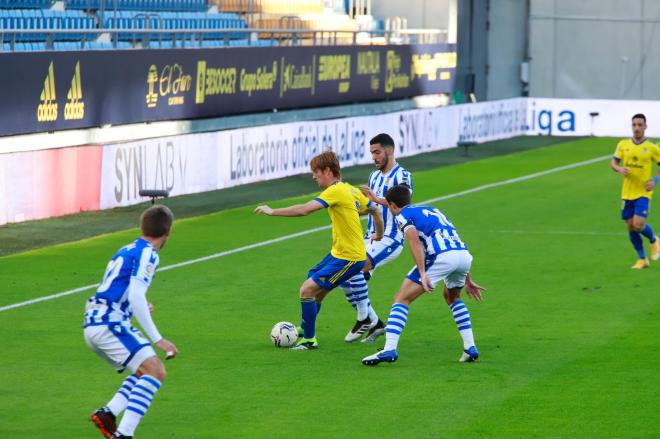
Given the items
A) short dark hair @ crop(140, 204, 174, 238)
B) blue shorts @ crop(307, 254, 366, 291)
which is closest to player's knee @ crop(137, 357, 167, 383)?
short dark hair @ crop(140, 204, 174, 238)

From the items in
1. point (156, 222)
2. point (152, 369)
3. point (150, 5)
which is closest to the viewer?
point (156, 222)

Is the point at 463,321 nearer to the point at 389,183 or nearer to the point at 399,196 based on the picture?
the point at 399,196

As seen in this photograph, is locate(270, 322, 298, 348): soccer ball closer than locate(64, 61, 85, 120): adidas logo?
Yes

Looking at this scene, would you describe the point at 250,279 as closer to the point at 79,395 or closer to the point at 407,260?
the point at 407,260

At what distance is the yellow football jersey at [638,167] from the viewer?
63.7 ft

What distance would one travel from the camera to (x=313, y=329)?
13.5 m

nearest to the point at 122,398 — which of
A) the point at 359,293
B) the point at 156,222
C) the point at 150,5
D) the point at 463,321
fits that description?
the point at 156,222

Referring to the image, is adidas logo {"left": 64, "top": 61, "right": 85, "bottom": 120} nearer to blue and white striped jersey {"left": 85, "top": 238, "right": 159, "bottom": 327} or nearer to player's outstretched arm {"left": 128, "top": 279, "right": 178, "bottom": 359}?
blue and white striped jersey {"left": 85, "top": 238, "right": 159, "bottom": 327}

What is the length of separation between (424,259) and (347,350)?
159 centimetres

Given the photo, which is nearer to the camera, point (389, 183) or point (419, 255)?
point (419, 255)

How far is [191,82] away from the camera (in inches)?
1331

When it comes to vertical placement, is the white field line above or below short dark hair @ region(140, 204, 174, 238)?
below

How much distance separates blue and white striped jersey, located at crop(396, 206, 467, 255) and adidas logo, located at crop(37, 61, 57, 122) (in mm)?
16334

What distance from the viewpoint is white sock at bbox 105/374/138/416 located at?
9633 millimetres
